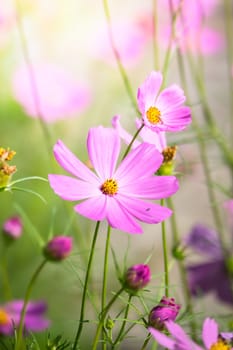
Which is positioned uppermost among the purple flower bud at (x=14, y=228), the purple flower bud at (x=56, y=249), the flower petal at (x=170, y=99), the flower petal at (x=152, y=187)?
the purple flower bud at (x=14, y=228)

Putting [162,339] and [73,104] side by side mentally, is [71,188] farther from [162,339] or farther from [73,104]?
[73,104]

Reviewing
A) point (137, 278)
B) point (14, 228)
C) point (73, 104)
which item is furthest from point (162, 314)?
point (73, 104)

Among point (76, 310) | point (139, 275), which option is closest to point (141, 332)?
point (76, 310)

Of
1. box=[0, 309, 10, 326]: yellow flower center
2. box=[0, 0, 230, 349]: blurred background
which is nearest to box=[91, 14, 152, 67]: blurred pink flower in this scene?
box=[0, 0, 230, 349]: blurred background

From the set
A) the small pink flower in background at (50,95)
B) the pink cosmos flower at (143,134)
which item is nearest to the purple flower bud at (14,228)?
the pink cosmos flower at (143,134)

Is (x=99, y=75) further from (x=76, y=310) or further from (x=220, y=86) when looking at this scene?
(x=76, y=310)

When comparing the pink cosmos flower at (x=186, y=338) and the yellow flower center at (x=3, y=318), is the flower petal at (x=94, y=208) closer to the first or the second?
the pink cosmos flower at (x=186, y=338)
